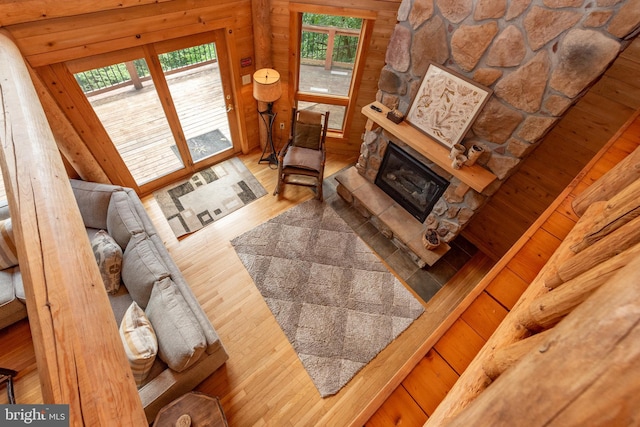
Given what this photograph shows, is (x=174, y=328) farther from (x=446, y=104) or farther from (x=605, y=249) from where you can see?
(x=446, y=104)

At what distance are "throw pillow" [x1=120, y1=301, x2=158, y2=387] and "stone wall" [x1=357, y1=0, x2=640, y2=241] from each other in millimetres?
3037

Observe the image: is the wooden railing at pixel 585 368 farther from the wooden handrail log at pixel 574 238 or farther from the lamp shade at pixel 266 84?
the lamp shade at pixel 266 84

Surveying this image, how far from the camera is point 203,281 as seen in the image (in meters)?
3.19

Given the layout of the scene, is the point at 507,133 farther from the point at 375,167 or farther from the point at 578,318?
the point at 578,318

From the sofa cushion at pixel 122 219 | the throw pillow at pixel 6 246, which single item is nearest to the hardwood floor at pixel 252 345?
the throw pillow at pixel 6 246

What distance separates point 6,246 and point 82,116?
1.36 metres

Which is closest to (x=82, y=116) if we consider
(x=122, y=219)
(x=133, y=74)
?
(x=122, y=219)

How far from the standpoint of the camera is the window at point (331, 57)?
128 inches

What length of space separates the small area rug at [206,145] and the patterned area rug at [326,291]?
1.59m

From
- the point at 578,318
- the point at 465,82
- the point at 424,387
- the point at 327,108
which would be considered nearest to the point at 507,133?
the point at 465,82

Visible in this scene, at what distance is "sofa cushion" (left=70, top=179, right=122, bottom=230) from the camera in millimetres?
2850

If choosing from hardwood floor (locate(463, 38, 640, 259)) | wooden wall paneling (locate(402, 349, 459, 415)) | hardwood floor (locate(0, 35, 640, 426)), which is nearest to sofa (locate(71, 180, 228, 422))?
hardwood floor (locate(0, 35, 640, 426))

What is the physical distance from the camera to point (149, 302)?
2324mm

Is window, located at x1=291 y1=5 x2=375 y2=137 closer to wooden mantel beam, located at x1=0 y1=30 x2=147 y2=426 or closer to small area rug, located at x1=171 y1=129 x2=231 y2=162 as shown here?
small area rug, located at x1=171 y1=129 x2=231 y2=162
